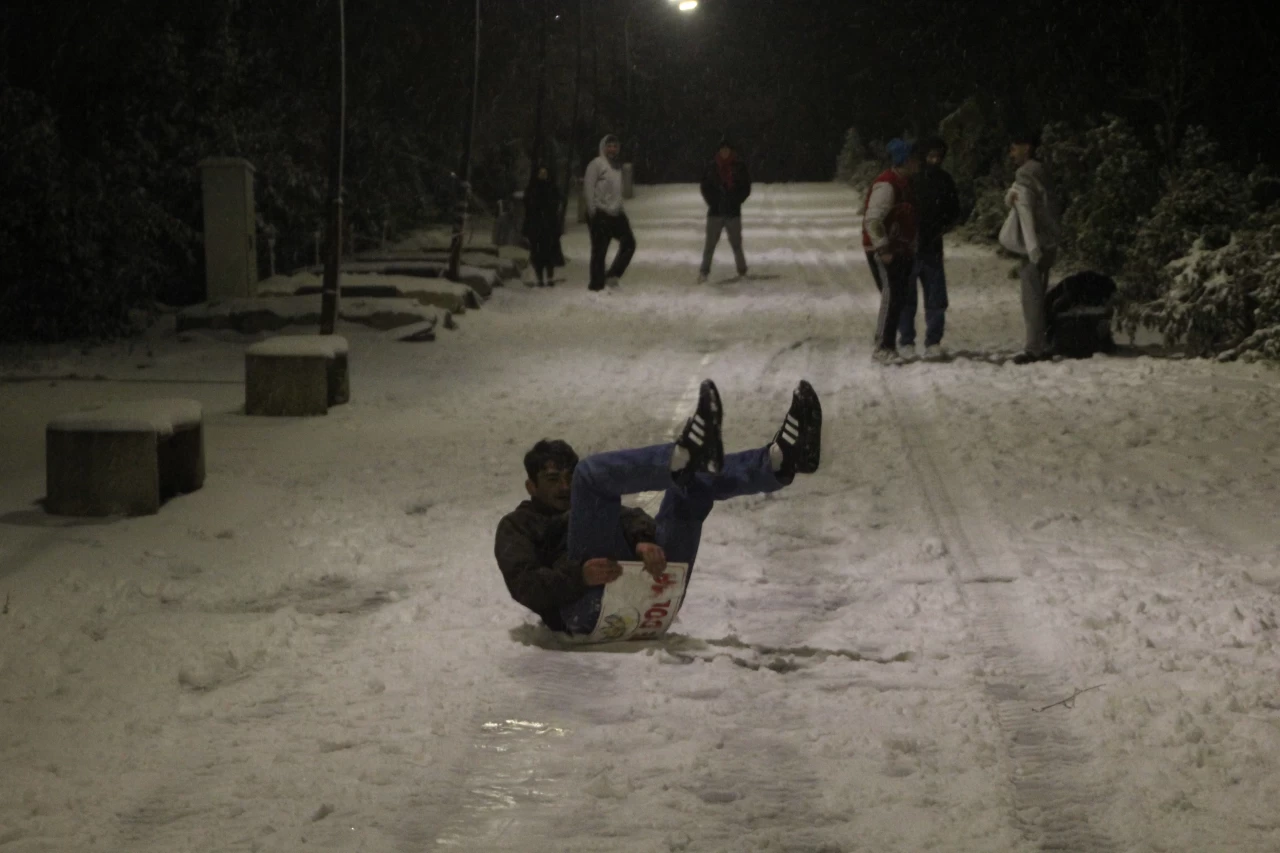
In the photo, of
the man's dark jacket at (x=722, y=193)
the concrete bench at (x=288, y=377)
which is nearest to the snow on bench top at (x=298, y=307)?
the concrete bench at (x=288, y=377)

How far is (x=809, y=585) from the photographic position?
7.26 m

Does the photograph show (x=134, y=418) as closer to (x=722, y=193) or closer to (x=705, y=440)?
(x=705, y=440)

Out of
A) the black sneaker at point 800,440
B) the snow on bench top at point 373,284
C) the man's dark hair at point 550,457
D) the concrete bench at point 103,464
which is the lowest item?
the concrete bench at point 103,464

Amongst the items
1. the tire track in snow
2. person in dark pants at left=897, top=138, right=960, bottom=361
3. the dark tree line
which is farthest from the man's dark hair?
the dark tree line

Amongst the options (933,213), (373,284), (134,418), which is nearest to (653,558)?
(134,418)

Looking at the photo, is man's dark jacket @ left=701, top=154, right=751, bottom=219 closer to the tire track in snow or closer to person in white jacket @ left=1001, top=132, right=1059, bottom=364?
person in white jacket @ left=1001, top=132, right=1059, bottom=364

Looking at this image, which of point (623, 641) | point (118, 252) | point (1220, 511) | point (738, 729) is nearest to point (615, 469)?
point (623, 641)

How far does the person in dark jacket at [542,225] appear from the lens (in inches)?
884

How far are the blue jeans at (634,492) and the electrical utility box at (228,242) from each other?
42.8 ft

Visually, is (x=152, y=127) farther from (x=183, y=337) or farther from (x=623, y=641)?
(x=623, y=641)

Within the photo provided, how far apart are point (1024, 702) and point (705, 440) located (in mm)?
1442

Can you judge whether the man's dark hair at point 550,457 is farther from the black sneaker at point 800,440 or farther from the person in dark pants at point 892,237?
the person in dark pants at point 892,237

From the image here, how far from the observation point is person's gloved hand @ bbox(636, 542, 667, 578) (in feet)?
20.1

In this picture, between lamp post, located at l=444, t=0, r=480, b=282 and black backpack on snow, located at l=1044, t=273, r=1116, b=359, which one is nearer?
black backpack on snow, located at l=1044, t=273, r=1116, b=359
